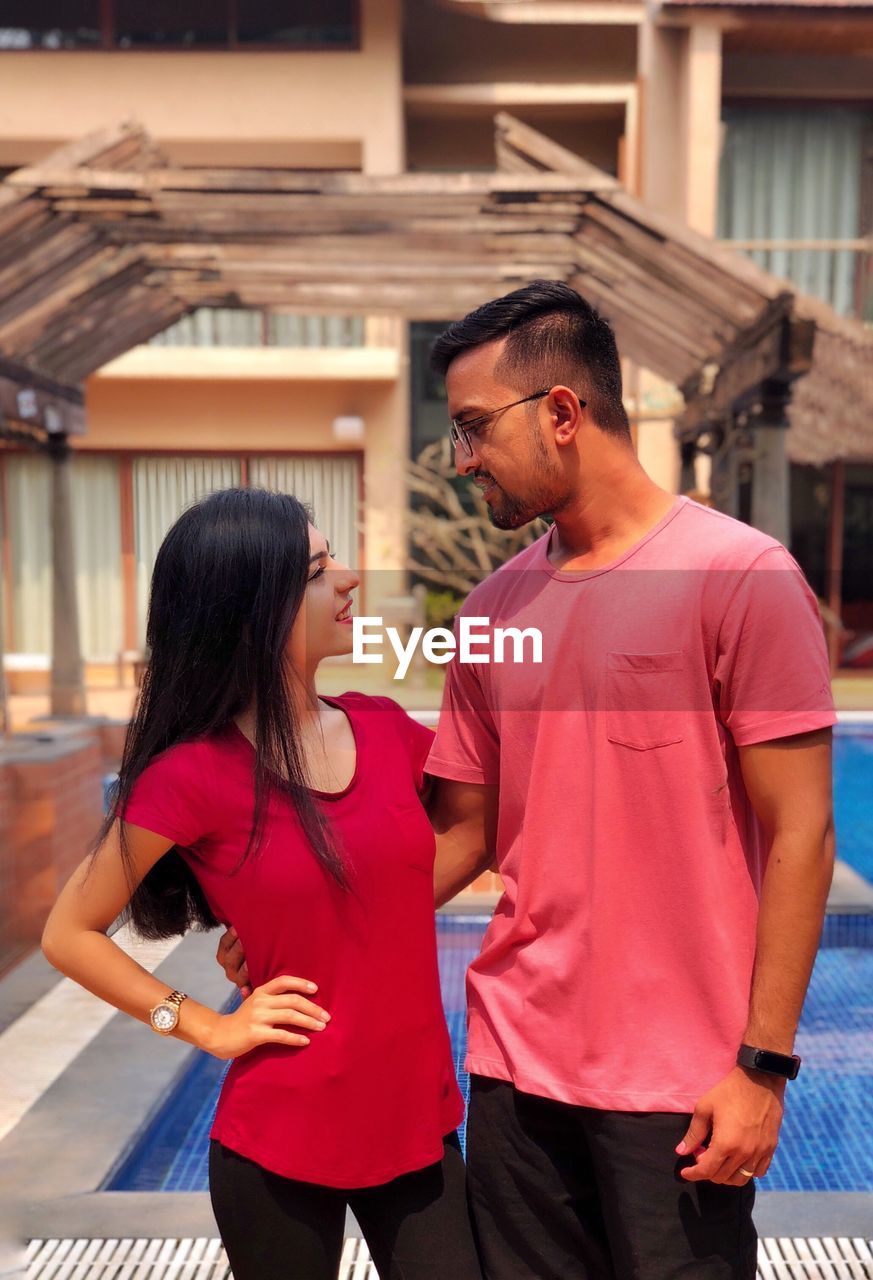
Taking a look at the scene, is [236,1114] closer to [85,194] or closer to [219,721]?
[219,721]

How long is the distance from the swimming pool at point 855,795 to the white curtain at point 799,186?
576cm

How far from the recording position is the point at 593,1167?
163 centimetres

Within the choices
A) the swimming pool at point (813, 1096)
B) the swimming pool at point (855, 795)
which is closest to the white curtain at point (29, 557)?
the swimming pool at point (855, 795)

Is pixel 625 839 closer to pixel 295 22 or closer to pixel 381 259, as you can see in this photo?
pixel 381 259

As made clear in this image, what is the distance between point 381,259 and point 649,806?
20.2ft

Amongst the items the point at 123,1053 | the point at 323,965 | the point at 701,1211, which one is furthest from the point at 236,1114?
the point at 123,1053

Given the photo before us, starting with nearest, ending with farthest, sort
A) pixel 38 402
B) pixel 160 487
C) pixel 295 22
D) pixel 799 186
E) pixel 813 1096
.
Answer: pixel 813 1096 < pixel 38 402 < pixel 295 22 < pixel 799 186 < pixel 160 487

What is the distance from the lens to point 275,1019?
1.55 metres

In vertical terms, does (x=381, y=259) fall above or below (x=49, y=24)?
below

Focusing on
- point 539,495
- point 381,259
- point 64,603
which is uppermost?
point 381,259

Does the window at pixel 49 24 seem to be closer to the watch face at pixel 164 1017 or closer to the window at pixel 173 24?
the window at pixel 173 24

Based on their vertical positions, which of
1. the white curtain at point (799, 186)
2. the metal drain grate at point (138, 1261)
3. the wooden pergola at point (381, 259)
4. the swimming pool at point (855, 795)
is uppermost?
the white curtain at point (799, 186)

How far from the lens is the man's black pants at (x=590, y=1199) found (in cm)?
154

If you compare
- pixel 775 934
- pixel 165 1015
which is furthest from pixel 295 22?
pixel 775 934
